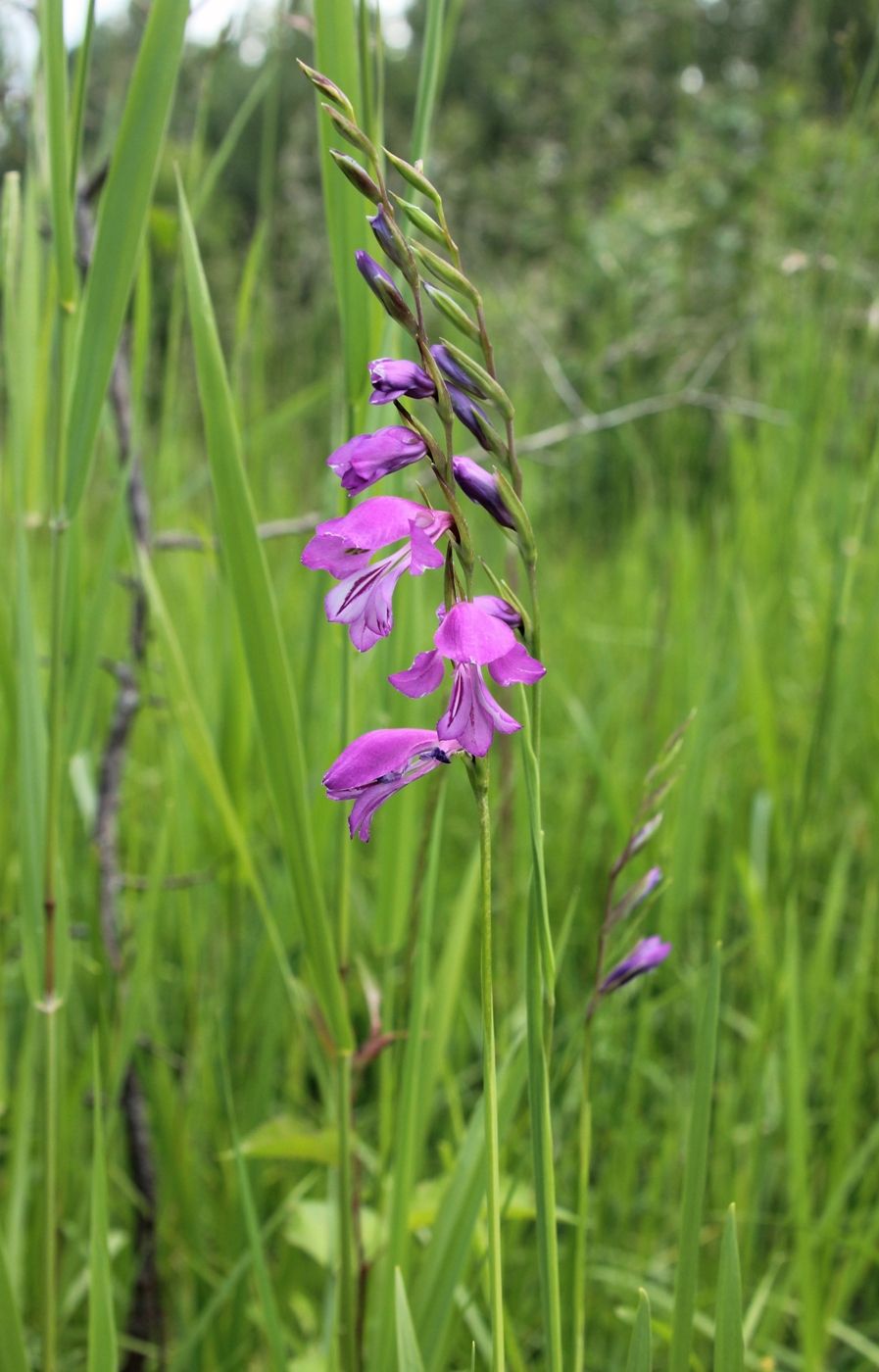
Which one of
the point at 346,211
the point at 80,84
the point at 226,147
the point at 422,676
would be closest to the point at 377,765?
the point at 422,676

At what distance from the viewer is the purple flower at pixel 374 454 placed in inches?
20.6

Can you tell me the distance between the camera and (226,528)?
0.70m

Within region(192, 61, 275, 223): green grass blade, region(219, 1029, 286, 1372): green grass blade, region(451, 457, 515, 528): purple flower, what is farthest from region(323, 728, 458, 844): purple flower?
region(192, 61, 275, 223): green grass blade

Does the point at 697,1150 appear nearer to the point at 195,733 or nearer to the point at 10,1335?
the point at 10,1335

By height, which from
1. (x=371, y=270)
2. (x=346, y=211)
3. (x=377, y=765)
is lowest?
(x=377, y=765)

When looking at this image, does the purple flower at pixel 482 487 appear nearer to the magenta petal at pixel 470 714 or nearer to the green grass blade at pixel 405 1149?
the magenta petal at pixel 470 714

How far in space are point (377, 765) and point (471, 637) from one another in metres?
0.09

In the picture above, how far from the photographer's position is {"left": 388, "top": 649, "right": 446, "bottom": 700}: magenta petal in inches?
20.9

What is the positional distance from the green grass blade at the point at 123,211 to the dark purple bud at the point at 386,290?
266mm

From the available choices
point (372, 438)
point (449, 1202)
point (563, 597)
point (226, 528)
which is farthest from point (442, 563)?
point (563, 597)

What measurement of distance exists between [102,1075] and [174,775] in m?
0.30

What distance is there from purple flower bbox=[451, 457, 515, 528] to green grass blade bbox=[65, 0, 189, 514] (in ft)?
0.96

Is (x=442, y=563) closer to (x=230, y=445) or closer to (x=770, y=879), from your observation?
(x=230, y=445)

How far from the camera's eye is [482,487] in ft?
1.72
